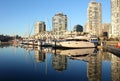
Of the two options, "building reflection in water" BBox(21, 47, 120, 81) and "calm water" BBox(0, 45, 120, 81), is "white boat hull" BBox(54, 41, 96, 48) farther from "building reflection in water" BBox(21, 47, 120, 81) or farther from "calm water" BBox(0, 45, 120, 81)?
"calm water" BBox(0, 45, 120, 81)

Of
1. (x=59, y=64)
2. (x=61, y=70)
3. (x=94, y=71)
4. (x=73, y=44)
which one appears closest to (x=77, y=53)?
(x=73, y=44)

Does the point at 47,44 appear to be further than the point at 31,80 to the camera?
Yes

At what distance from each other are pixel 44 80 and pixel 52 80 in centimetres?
98

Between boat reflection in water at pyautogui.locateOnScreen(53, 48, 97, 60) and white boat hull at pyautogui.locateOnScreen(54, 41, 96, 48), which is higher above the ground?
white boat hull at pyautogui.locateOnScreen(54, 41, 96, 48)

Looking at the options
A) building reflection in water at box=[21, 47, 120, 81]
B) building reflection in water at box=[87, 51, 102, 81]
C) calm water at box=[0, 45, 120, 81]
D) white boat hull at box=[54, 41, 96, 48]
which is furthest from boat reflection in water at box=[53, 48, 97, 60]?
building reflection in water at box=[87, 51, 102, 81]

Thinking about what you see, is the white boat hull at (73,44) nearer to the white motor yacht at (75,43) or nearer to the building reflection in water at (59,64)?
the white motor yacht at (75,43)

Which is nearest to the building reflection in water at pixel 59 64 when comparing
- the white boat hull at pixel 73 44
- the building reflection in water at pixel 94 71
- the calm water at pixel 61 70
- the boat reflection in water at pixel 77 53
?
the calm water at pixel 61 70

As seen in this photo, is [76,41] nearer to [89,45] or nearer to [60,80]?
[89,45]

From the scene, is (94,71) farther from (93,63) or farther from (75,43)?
(75,43)

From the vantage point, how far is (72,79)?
28.0 meters

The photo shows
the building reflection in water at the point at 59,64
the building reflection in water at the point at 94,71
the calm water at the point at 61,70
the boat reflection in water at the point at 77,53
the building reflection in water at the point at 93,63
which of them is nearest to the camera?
the building reflection in water at the point at 94,71

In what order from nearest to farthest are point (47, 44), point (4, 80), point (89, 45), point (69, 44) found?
1. point (4, 80)
2. point (69, 44)
3. point (89, 45)
4. point (47, 44)

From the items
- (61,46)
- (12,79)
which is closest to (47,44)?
(61,46)

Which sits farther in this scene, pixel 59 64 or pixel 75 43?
pixel 75 43
